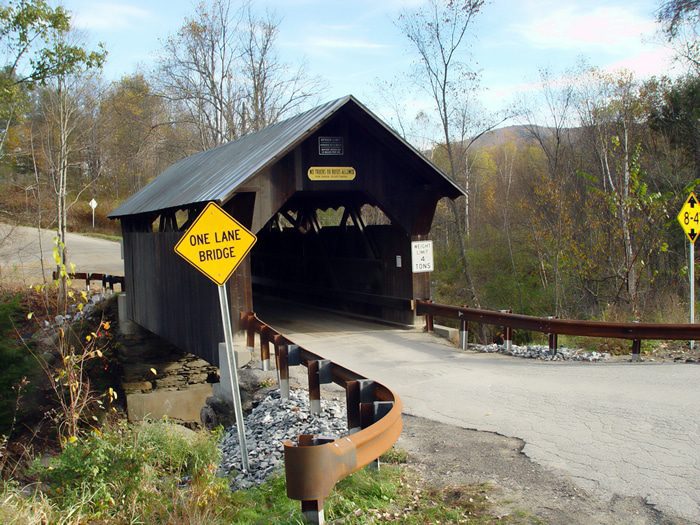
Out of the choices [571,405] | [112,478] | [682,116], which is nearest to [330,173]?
[571,405]

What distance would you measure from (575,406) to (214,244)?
3.96 m

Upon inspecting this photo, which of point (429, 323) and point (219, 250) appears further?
point (429, 323)

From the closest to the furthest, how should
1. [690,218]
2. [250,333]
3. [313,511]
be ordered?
[313,511]
[690,218]
[250,333]

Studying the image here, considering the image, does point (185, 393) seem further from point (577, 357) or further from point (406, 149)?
point (577, 357)

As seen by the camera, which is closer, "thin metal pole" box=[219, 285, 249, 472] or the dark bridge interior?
"thin metal pole" box=[219, 285, 249, 472]

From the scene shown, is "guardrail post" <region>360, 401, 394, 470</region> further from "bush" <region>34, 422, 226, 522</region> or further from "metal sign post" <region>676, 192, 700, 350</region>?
→ "metal sign post" <region>676, 192, 700, 350</region>

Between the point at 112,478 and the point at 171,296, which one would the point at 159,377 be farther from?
the point at 112,478

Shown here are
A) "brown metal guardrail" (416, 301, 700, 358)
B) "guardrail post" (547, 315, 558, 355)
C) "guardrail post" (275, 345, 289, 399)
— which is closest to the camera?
"guardrail post" (275, 345, 289, 399)

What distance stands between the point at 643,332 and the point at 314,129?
5783mm

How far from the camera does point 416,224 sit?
41.9ft

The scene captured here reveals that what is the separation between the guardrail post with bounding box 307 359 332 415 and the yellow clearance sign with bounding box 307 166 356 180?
525 centimetres

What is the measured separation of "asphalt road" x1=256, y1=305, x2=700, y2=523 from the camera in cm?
491

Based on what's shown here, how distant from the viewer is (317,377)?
23.2 ft

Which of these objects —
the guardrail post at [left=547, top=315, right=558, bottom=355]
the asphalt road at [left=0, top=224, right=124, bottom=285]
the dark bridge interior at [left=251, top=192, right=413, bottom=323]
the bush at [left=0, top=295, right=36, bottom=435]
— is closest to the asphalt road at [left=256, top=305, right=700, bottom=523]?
the guardrail post at [left=547, top=315, right=558, bottom=355]
